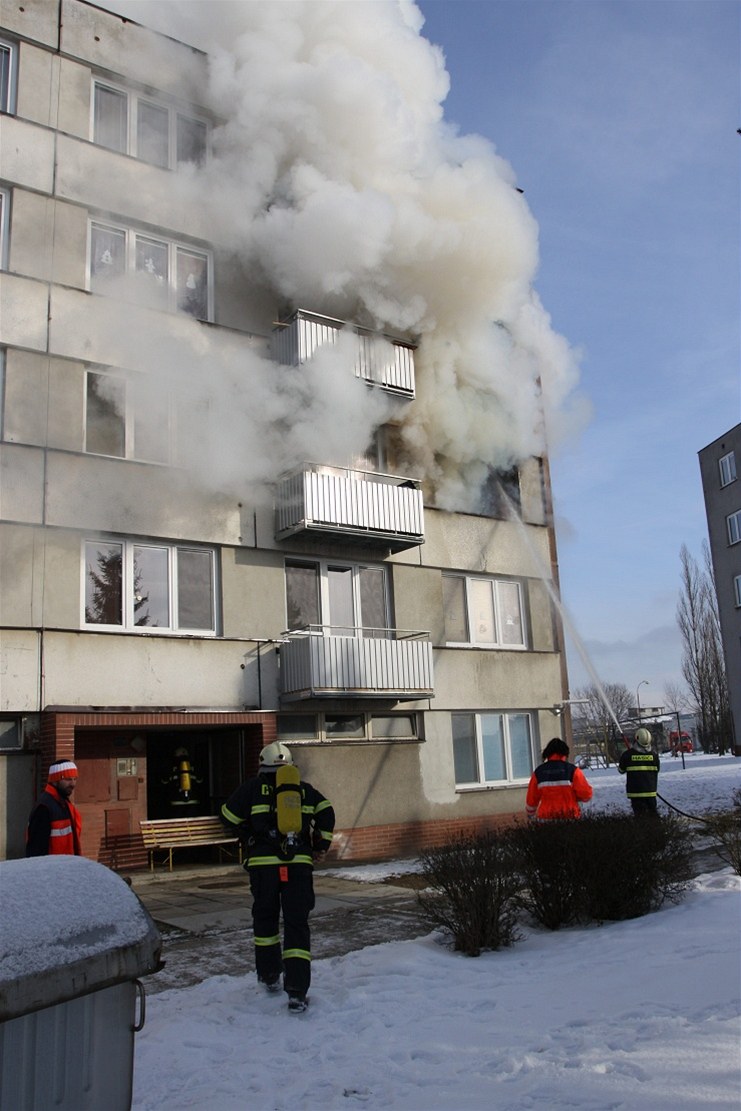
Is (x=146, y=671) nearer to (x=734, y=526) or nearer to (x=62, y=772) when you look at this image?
(x=62, y=772)

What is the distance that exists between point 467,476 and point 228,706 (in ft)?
20.1

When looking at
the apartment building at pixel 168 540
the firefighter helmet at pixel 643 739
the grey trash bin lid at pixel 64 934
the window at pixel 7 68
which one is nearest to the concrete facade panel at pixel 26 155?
the apartment building at pixel 168 540

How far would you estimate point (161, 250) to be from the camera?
1395 centimetres

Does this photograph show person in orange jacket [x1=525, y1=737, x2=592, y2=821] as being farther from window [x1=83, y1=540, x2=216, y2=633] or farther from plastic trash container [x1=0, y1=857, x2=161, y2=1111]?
plastic trash container [x1=0, y1=857, x2=161, y2=1111]

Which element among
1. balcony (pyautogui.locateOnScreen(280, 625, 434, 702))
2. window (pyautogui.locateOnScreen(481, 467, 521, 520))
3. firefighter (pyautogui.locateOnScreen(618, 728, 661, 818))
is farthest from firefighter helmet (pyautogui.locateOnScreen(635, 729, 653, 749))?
window (pyautogui.locateOnScreen(481, 467, 521, 520))

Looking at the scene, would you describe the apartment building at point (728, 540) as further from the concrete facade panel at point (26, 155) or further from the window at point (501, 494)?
the concrete facade panel at point (26, 155)

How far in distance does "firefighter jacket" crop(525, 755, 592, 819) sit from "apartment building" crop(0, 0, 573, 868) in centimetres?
469

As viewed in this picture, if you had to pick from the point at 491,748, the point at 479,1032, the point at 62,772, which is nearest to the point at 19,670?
the point at 62,772

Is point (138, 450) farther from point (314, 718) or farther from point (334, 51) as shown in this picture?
point (334, 51)

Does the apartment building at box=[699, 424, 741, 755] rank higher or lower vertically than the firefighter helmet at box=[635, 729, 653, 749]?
higher

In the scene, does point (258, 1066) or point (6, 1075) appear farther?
point (258, 1066)

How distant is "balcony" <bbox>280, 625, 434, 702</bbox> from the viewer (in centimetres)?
1277

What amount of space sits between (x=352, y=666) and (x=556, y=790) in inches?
199

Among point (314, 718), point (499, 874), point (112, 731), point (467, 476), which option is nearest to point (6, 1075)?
point (499, 874)
